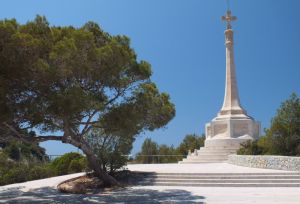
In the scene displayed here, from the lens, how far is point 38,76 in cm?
1134

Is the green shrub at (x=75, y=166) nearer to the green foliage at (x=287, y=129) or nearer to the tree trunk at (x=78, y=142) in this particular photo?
the tree trunk at (x=78, y=142)

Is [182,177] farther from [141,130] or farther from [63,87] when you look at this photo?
[63,87]

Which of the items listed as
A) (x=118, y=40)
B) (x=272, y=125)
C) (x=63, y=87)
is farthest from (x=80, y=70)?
(x=272, y=125)

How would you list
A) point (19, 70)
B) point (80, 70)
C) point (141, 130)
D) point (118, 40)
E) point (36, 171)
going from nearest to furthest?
point (19, 70)
point (80, 70)
point (118, 40)
point (141, 130)
point (36, 171)

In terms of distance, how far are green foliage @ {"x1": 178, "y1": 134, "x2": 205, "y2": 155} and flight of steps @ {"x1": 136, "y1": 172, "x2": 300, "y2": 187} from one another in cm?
1870

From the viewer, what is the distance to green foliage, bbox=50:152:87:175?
76.5 ft

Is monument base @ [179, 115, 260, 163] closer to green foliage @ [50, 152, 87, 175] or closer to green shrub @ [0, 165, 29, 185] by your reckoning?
green foliage @ [50, 152, 87, 175]

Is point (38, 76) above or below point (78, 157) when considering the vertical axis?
above

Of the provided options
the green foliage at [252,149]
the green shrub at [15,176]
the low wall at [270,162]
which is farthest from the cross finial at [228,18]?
the green shrub at [15,176]

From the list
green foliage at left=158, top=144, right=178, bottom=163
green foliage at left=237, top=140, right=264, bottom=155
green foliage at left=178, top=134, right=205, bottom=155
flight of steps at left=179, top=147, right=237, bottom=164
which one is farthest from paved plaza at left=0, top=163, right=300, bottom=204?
green foliage at left=178, top=134, right=205, bottom=155

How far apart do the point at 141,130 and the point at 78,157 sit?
7774 millimetres

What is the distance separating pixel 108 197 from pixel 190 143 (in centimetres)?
2514

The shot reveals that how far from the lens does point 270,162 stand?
776 inches

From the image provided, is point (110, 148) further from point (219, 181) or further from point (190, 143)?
point (190, 143)
